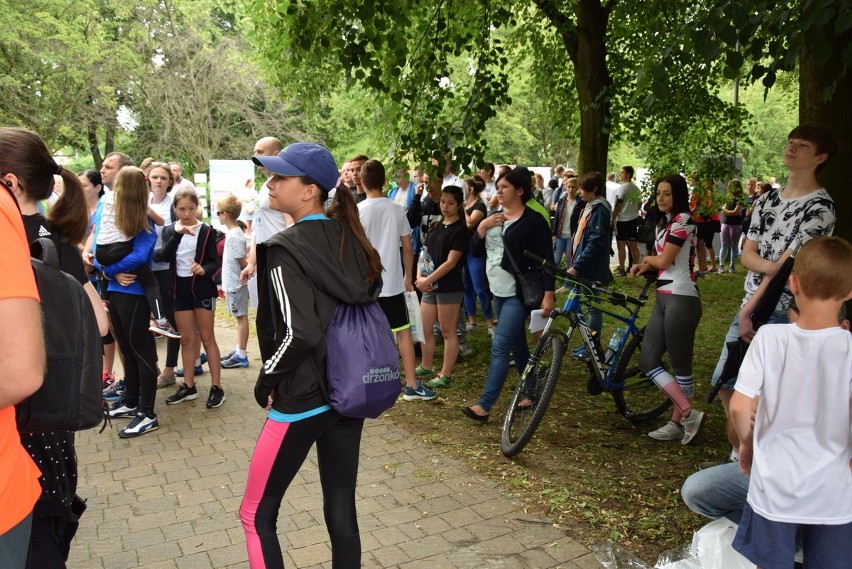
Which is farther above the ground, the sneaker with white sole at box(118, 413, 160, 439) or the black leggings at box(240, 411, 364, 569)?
the black leggings at box(240, 411, 364, 569)

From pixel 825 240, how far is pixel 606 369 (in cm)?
339

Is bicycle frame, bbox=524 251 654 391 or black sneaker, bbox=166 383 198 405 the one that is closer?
bicycle frame, bbox=524 251 654 391

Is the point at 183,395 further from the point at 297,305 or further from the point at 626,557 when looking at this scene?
the point at 297,305

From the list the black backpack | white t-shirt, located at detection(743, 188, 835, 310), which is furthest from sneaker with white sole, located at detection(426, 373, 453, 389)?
the black backpack

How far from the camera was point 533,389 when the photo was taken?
18.0ft

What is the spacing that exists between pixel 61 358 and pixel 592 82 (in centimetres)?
942

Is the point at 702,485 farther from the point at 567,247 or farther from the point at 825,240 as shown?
the point at 567,247

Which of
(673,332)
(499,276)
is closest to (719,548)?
(673,332)

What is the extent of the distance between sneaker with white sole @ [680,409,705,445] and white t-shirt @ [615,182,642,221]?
30.1ft

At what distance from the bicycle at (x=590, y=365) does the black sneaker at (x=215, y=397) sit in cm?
266

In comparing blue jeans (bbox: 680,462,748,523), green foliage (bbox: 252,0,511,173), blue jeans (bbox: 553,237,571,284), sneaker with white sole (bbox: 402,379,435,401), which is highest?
green foliage (bbox: 252,0,511,173)

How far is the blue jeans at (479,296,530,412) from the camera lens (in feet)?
19.4

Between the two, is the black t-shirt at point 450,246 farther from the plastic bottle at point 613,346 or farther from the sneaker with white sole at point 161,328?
the sneaker with white sole at point 161,328

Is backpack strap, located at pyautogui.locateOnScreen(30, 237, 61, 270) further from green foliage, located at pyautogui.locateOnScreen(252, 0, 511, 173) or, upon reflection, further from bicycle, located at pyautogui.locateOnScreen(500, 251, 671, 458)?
green foliage, located at pyautogui.locateOnScreen(252, 0, 511, 173)
